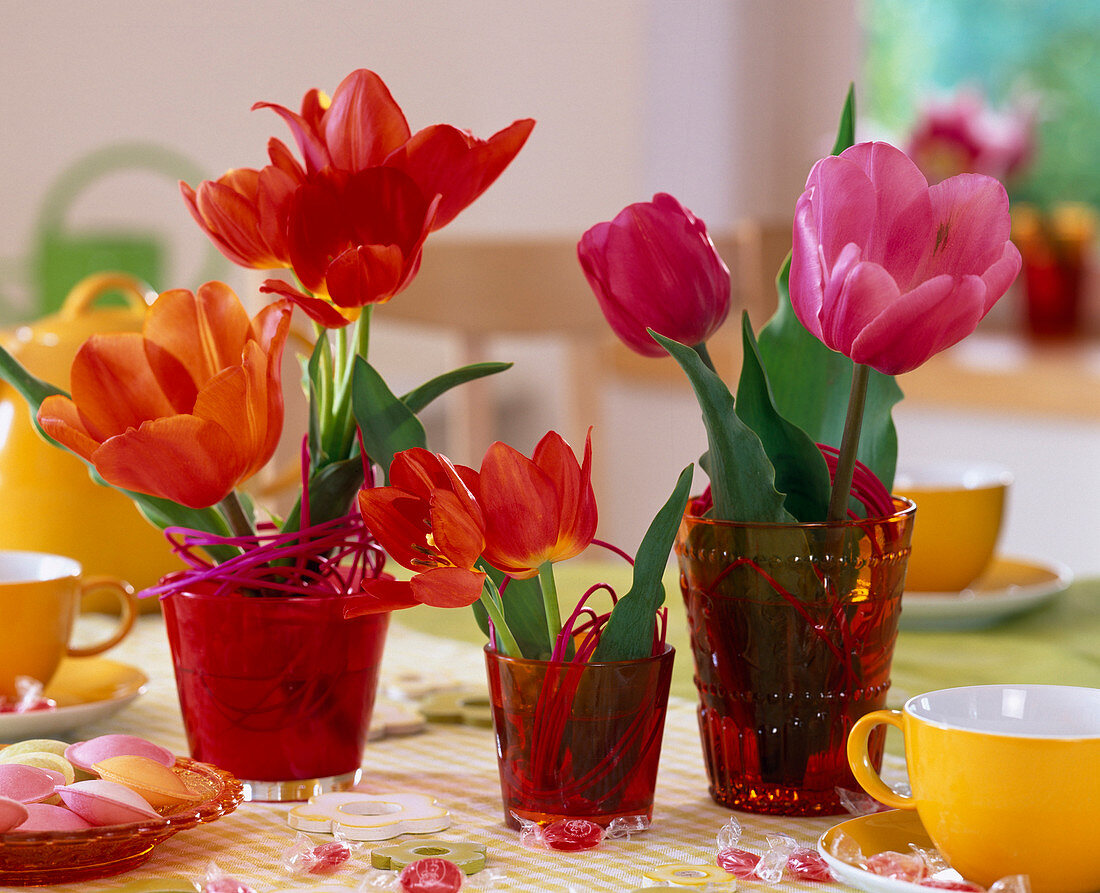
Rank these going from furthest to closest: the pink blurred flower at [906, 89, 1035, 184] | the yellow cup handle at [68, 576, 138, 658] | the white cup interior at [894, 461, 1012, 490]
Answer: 1. the pink blurred flower at [906, 89, 1035, 184]
2. the white cup interior at [894, 461, 1012, 490]
3. the yellow cup handle at [68, 576, 138, 658]

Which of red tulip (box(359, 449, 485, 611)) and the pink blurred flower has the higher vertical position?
the pink blurred flower

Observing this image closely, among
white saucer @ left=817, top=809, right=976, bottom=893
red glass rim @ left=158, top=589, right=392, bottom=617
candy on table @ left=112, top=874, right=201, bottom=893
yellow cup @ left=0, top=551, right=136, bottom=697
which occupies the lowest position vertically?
candy on table @ left=112, top=874, right=201, bottom=893

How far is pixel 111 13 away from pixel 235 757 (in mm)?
1945

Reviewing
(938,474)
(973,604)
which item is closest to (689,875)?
(973,604)

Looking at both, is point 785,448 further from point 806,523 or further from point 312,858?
point 312,858

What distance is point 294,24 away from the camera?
2.47m

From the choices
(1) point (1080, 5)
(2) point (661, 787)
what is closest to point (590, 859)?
(2) point (661, 787)

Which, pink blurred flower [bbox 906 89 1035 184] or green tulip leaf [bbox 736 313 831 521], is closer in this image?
green tulip leaf [bbox 736 313 831 521]

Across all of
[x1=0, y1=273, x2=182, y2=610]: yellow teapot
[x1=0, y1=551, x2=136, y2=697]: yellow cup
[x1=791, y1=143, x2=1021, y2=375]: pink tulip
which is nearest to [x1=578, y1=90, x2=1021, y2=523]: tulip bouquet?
[x1=791, y1=143, x2=1021, y2=375]: pink tulip

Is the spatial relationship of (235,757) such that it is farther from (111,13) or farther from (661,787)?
(111,13)

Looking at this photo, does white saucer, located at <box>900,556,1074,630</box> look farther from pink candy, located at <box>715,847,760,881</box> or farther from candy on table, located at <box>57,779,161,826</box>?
candy on table, located at <box>57,779,161,826</box>

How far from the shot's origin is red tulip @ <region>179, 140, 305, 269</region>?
0.53m

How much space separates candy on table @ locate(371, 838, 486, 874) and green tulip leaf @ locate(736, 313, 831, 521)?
17 cm

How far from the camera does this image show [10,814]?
0.45m
